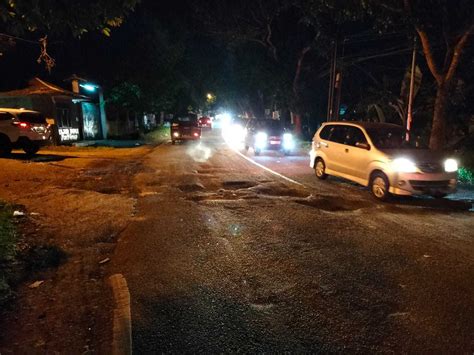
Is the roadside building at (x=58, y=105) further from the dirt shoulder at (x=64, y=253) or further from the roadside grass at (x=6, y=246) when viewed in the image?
the roadside grass at (x=6, y=246)

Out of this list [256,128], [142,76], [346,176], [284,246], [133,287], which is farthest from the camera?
[142,76]

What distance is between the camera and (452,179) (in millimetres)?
9914

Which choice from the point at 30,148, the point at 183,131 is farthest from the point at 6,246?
the point at 183,131

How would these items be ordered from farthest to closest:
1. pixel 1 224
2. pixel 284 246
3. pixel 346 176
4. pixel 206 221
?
pixel 346 176 < pixel 206 221 < pixel 1 224 < pixel 284 246

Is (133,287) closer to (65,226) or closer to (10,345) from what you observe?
(10,345)

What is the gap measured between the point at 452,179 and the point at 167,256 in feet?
24.9

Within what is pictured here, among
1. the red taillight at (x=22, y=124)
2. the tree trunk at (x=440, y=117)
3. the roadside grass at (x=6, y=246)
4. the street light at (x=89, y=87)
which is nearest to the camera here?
the roadside grass at (x=6, y=246)

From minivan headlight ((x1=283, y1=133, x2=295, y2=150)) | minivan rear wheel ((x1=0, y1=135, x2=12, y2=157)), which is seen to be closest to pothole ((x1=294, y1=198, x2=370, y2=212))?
minivan headlight ((x1=283, y1=133, x2=295, y2=150))

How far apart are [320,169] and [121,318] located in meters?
10.2

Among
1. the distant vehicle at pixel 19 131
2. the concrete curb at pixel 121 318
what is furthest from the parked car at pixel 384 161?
the distant vehicle at pixel 19 131

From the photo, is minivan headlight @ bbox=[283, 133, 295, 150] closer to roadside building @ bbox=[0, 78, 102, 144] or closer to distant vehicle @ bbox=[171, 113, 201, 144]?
distant vehicle @ bbox=[171, 113, 201, 144]

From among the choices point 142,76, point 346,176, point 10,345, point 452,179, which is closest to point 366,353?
point 10,345

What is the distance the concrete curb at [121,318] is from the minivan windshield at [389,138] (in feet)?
26.2

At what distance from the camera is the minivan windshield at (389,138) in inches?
429
